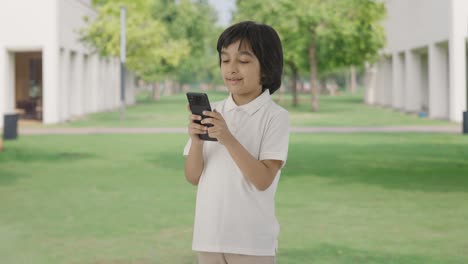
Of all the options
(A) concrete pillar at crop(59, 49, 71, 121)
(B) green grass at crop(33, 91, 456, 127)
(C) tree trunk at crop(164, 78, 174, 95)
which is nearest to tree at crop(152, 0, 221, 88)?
(B) green grass at crop(33, 91, 456, 127)

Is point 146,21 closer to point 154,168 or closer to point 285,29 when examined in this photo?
point 285,29

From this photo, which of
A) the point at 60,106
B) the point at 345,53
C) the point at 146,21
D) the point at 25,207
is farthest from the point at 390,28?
the point at 25,207

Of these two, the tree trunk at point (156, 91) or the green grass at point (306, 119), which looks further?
the tree trunk at point (156, 91)

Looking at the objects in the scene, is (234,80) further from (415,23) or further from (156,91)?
(156,91)

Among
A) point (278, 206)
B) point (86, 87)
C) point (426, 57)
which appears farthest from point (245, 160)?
point (426, 57)

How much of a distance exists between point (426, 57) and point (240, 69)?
147 feet

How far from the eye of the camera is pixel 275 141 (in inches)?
127

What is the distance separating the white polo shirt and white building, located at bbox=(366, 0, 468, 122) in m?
31.1

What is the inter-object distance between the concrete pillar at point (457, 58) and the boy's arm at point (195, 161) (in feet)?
102

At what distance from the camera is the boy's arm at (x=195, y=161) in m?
3.22

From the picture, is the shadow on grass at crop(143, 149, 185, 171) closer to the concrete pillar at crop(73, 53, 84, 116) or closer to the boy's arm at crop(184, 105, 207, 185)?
the boy's arm at crop(184, 105, 207, 185)

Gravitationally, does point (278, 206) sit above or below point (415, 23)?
below

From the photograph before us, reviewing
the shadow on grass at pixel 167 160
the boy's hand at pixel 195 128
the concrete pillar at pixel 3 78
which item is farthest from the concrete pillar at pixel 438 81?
the boy's hand at pixel 195 128

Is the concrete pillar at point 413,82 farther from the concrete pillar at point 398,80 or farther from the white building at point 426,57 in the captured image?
the concrete pillar at point 398,80
